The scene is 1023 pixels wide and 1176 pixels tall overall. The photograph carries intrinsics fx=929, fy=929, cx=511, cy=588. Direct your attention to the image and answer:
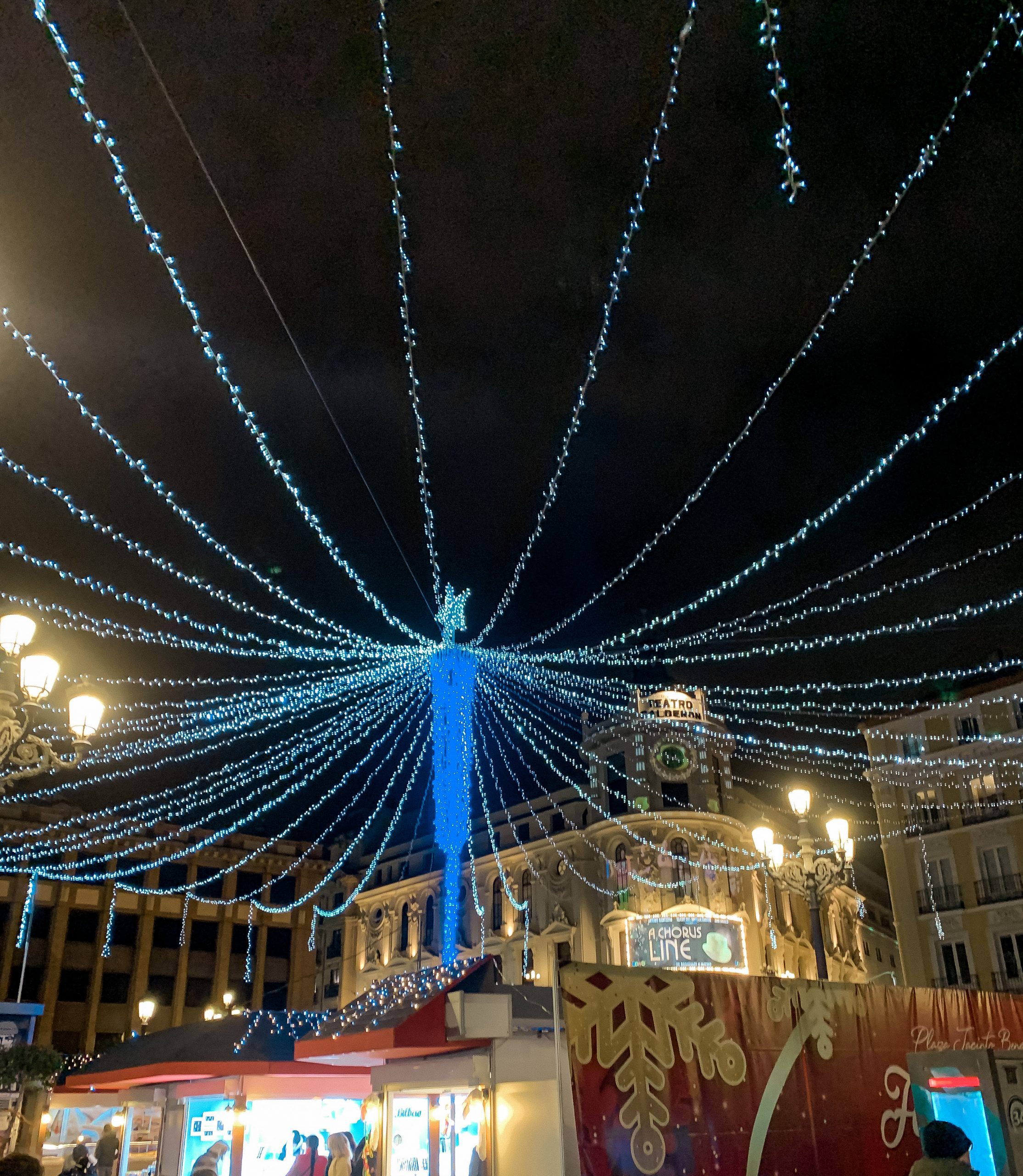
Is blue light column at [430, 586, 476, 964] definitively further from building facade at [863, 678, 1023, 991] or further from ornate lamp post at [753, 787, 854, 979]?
building facade at [863, 678, 1023, 991]

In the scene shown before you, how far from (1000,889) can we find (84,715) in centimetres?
2321

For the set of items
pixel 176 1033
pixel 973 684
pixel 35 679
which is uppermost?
pixel 973 684

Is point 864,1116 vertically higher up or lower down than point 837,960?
lower down

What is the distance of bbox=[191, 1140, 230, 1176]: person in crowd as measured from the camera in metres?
12.1

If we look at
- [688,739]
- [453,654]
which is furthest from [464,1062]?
[688,739]

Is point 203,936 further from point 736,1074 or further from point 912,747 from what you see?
point 736,1074

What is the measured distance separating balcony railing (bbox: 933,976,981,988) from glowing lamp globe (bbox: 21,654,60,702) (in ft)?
73.8

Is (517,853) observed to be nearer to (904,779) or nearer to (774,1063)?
(904,779)

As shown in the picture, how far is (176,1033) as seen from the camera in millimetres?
15844

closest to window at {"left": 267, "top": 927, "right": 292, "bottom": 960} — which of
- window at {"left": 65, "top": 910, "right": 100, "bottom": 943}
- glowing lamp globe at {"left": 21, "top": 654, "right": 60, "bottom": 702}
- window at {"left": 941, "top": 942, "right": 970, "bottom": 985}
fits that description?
window at {"left": 65, "top": 910, "right": 100, "bottom": 943}

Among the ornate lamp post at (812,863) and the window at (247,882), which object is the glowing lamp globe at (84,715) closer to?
the ornate lamp post at (812,863)

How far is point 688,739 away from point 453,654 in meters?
17.9

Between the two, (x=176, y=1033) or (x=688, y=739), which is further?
(x=688, y=739)

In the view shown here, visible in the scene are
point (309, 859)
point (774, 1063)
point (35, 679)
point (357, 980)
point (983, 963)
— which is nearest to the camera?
point (774, 1063)
